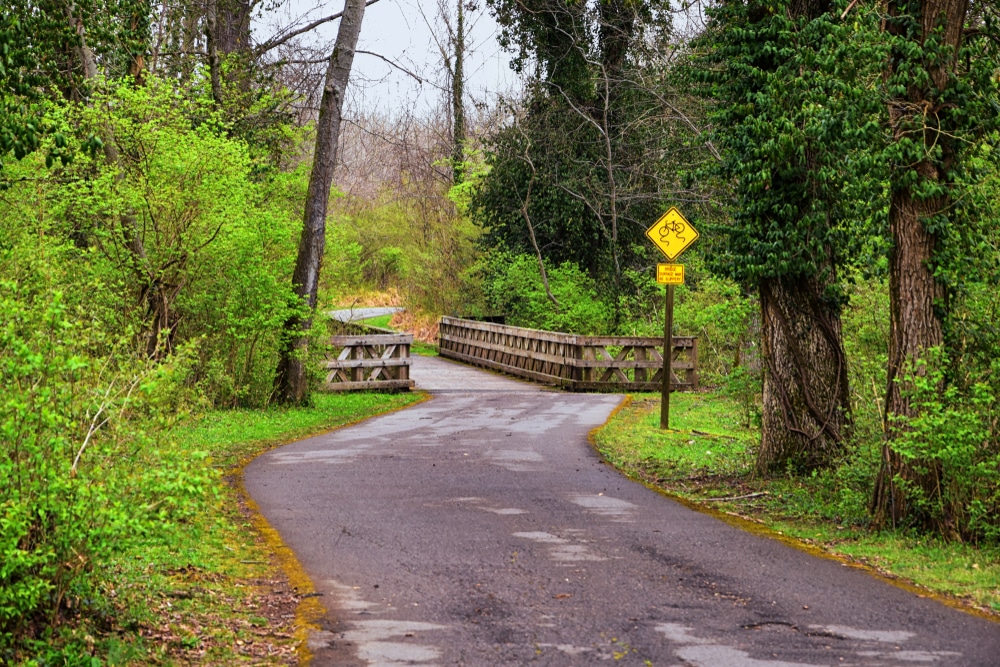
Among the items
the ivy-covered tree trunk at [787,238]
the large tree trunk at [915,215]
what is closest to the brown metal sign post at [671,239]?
the ivy-covered tree trunk at [787,238]

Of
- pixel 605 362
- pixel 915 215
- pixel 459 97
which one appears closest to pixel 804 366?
pixel 915 215

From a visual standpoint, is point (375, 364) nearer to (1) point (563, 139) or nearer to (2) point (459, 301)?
(1) point (563, 139)

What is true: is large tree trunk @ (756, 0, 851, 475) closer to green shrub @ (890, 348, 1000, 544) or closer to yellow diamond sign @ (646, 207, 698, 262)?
green shrub @ (890, 348, 1000, 544)

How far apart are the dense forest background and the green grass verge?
0.31m

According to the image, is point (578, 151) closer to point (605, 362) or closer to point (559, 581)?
point (605, 362)

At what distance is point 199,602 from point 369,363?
17746 millimetres

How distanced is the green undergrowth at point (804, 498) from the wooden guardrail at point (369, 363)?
24.9 feet

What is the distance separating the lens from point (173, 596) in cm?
681

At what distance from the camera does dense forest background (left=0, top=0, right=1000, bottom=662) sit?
5438mm

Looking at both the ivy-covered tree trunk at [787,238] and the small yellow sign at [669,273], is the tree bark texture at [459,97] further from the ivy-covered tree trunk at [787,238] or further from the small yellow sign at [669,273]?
the ivy-covered tree trunk at [787,238]

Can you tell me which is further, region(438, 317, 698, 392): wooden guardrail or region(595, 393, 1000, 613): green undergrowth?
region(438, 317, 698, 392): wooden guardrail

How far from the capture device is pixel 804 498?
1098 cm

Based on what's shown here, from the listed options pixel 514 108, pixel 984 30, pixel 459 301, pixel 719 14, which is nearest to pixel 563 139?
pixel 514 108

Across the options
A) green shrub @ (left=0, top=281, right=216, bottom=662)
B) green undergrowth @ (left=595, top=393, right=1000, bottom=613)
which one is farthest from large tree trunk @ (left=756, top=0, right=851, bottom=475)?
green shrub @ (left=0, top=281, right=216, bottom=662)
